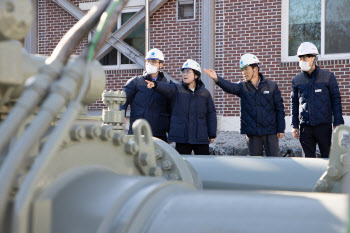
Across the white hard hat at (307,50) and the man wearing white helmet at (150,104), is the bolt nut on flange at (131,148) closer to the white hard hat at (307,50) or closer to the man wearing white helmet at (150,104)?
the man wearing white helmet at (150,104)

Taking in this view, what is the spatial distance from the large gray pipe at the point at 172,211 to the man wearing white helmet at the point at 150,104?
380 centimetres

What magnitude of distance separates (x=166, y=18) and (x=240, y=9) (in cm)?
142

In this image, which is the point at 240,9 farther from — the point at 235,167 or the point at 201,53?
the point at 235,167

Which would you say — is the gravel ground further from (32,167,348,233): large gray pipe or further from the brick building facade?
(32,167,348,233): large gray pipe

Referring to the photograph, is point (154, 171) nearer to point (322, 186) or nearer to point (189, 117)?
point (322, 186)

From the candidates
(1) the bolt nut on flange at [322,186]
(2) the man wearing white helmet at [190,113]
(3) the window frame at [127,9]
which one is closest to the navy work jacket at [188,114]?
(2) the man wearing white helmet at [190,113]

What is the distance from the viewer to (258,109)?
15.6 feet

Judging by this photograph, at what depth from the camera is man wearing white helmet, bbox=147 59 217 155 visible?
4727 mm

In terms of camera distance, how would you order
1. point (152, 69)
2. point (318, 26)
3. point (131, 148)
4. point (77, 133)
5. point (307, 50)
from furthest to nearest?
point (318, 26) → point (152, 69) → point (307, 50) → point (131, 148) → point (77, 133)

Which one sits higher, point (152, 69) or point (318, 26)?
point (318, 26)

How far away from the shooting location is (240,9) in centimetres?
827

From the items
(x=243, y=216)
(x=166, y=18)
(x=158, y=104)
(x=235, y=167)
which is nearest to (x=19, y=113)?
(x=243, y=216)

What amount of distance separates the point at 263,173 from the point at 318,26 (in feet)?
20.9

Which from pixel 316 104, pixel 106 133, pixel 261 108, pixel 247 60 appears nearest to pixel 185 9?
pixel 247 60
